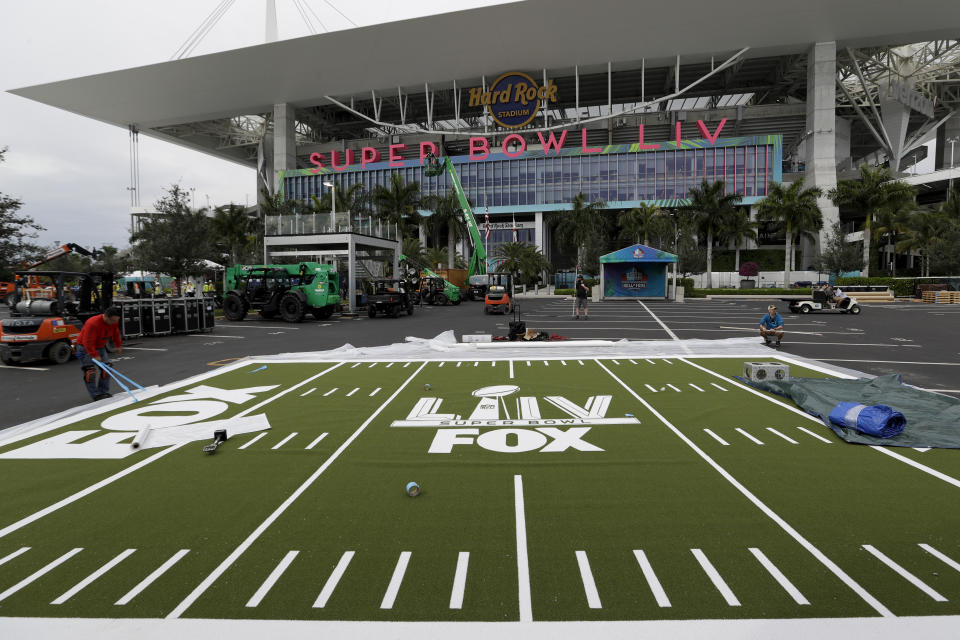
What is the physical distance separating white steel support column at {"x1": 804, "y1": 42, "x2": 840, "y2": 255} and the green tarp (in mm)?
52405

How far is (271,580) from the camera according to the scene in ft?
10.3

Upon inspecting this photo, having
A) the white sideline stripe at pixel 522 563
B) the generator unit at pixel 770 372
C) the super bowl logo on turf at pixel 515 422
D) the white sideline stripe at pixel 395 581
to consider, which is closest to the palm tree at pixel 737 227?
the generator unit at pixel 770 372

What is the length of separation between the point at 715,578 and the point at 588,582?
0.81 m

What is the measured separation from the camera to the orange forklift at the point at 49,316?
11.3m

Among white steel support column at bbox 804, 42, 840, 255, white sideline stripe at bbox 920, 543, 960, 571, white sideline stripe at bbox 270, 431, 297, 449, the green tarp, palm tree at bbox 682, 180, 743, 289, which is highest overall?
white steel support column at bbox 804, 42, 840, 255

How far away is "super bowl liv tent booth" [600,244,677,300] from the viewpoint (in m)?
40.8

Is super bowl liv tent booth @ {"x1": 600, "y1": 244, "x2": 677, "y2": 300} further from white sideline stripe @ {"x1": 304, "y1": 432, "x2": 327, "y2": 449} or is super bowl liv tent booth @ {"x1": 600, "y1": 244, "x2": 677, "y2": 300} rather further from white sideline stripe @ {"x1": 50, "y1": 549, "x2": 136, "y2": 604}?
white sideline stripe @ {"x1": 50, "y1": 549, "x2": 136, "y2": 604}

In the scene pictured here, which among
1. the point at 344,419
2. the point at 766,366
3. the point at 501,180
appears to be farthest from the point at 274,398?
the point at 501,180

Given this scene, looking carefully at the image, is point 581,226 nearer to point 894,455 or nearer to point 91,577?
point 894,455

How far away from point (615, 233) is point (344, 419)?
6524 centimetres

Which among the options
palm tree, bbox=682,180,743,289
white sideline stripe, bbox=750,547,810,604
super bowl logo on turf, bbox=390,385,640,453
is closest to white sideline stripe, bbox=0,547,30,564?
super bowl logo on turf, bbox=390,385,640,453

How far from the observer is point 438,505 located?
13.6 feet

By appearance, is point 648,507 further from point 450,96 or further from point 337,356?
point 450,96

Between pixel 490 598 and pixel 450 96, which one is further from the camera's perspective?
pixel 450 96
